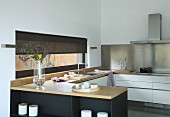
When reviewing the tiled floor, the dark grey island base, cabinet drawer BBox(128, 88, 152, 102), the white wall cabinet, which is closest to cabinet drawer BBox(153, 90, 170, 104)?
the white wall cabinet

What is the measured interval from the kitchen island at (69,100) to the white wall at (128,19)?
10.7 ft

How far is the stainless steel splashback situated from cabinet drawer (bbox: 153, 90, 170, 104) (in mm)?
773

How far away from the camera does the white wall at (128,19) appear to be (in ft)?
18.0

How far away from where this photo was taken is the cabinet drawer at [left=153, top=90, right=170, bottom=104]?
4895 mm

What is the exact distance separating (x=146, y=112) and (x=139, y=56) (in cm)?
161

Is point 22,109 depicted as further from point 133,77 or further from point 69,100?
point 133,77

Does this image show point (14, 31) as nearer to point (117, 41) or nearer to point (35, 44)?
point (35, 44)

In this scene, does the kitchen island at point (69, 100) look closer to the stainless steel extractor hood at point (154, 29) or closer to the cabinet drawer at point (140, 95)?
the cabinet drawer at point (140, 95)

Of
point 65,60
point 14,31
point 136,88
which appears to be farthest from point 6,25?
point 136,88

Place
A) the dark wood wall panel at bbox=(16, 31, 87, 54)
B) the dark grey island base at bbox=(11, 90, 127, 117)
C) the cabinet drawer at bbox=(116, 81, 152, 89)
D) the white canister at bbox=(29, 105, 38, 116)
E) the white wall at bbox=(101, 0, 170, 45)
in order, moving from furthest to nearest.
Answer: the white wall at bbox=(101, 0, 170, 45) < the cabinet drawer at bbox=(116, 81, 152, 89) < the dark wood wall panel at bbox=(16, 31, 87, 54) < the white canister at bbox=(29, 105, 38, 116) < the dark grey island base at bbox=(11, 90, 127, 117)

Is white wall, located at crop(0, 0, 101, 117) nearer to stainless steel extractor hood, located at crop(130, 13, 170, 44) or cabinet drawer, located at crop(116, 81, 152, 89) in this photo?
cabinet drawer, located at crop(116, 81, 152, 89)

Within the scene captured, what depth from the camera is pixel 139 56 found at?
19.1 feet

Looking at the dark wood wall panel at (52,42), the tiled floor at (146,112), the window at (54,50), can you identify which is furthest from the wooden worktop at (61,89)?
the tiled floor at (146,112)

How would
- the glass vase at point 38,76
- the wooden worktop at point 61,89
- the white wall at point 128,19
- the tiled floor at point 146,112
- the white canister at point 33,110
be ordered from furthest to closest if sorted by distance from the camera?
the white wall at point 128,19
the tiled floor at point 146,112
the glass vase at point 38,76
the white canister at point 33,110
the wooden worktop at point 61,89
